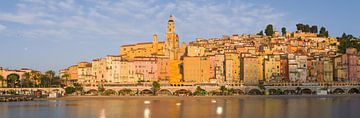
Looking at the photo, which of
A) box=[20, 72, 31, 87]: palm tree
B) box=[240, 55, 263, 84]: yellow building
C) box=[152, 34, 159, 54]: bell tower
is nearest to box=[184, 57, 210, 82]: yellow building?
box=[240, 55, 263, 84]: yellow building

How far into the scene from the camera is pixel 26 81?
114m

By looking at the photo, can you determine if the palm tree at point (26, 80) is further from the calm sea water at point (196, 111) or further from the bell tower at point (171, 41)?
the calm sea water at point (196, 111)

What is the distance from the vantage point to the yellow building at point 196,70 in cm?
10544

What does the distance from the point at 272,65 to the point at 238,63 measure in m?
7.18

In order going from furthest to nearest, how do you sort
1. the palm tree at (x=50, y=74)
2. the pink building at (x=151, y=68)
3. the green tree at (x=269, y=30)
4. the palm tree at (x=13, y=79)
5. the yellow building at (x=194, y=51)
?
the green tree at (x=269, y=30) → the palm tree at (x=50, y=74) → the yellow building at (x=194, y=51) → the palm tree at (x=13, y=79) → the pink building at (x=151, y=68)

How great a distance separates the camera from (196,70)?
10556 cm

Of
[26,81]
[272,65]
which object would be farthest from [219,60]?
[26,81]

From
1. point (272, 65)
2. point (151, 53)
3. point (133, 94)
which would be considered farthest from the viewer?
point (151, 53)

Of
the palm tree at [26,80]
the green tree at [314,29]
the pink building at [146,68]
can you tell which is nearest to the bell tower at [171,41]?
the pink building at [146,68]

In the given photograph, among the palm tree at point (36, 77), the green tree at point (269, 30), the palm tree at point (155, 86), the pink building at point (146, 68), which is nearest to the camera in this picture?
the palm tree at point (155, 86)

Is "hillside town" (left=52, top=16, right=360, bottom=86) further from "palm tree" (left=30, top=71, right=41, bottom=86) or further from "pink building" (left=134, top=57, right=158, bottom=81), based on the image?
"palm tree" (left=30, top=71, right=41, bottom=86)

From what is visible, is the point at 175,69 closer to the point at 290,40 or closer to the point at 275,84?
the point at 275,84

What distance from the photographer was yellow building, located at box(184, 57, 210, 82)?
105m

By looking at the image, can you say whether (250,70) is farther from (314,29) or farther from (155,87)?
(314,29)
